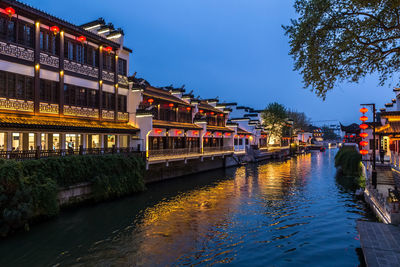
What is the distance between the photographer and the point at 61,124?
2108cm

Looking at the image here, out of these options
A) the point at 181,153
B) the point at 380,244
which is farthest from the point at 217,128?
the point at 380,244

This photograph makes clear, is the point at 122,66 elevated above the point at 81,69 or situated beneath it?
elevated above

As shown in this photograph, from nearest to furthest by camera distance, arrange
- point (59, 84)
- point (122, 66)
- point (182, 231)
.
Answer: point (182, 231) → point (59, 84) → point (122, 66)

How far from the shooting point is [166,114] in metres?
36.7

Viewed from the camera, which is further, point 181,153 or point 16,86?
point 181,153

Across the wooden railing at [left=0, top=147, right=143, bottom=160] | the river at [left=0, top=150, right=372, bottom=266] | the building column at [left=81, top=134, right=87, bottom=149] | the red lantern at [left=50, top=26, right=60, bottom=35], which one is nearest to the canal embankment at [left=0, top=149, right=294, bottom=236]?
the river at [left=0, top=150, right=372, bottom=266]

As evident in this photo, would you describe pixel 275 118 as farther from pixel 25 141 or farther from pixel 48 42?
pixel 25 141

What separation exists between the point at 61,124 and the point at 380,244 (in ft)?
68.1

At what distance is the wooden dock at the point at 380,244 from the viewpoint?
30.2ft

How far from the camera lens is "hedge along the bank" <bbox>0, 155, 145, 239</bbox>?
1402 centimetres

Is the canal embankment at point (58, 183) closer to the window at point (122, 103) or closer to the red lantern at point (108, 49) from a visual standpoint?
the window at point (122, 103)

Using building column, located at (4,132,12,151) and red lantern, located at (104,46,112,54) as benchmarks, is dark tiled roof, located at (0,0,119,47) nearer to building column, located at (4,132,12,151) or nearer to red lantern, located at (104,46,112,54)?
red lantern, located at (104,46,112,54)

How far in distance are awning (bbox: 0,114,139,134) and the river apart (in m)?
6.12

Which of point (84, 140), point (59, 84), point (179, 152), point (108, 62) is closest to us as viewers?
point (59, 84)
